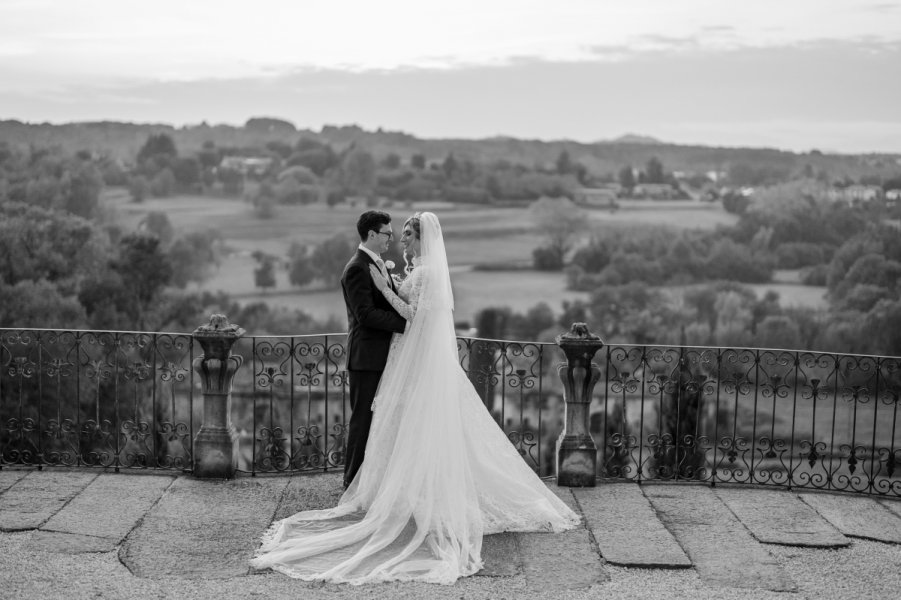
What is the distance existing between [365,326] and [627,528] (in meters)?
2.08

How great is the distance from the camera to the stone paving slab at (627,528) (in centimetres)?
597

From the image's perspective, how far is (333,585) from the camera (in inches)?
214

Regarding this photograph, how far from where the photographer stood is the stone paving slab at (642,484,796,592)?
18.7ft

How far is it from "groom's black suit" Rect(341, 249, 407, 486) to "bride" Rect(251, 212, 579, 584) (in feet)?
0.31

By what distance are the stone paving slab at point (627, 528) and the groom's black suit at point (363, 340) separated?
1579 mm

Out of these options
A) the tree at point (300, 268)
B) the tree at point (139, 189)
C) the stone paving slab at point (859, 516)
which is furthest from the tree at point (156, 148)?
the stone paving slab at point (859, 516)

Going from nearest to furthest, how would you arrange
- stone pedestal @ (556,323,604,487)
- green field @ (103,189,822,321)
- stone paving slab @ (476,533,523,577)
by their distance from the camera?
stone paving slab @ (476,533,523,577) < stone pedestal @ (556,323,604,487) < green field @ (103,189,822,321)

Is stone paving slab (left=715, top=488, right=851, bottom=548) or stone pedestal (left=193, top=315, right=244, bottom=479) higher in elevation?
stone pedestal (left=193, top=315, right=244, bottom=479)

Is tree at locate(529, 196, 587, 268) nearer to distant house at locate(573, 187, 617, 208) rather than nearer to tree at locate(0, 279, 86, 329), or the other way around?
distant house at locate(573, 187, 617, 208)

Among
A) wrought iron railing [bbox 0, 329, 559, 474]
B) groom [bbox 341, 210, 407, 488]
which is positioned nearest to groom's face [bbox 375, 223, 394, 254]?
groom [bbox 341, 210, 407, 488]

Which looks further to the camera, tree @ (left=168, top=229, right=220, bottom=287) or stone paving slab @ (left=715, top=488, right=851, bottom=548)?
tree @ (left=168, top=229, right=220, bottom=287)

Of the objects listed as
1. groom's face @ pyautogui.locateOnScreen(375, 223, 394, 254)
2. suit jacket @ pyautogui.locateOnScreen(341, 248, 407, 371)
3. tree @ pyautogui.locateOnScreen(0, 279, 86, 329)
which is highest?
groom's face @ pyautogui.locateOnScreen(375, 223, 394, 254)

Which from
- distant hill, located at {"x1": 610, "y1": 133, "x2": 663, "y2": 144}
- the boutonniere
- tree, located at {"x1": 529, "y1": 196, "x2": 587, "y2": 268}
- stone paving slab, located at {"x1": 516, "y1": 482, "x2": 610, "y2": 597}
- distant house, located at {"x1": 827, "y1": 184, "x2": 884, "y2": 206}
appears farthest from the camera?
distant hill, located at {"x1": 610, "y1": 133, "x2": 663, "y2": 144}

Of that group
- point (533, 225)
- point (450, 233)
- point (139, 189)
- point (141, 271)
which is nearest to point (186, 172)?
point (139, 189)
